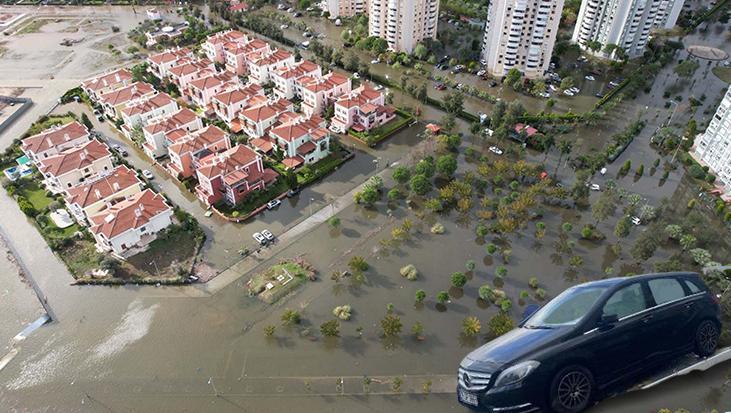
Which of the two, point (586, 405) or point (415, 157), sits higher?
point (586, 405)

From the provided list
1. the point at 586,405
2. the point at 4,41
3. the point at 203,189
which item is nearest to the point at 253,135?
the point at 203,189

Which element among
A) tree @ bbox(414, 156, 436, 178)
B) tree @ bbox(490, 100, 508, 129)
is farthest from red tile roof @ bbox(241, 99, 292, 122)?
tree @ bbox(490, 100, 508, 129)

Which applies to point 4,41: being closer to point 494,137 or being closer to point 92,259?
point 92,259

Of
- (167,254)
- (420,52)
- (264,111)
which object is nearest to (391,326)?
(167,254)

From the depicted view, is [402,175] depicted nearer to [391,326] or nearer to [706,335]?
[391,326]

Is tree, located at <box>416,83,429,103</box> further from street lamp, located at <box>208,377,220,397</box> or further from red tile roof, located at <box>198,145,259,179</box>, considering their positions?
street lamp, located at <box>208,377,220,397</box>

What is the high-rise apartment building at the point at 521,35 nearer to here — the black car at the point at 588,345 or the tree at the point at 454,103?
the tree at the point at 454,103
